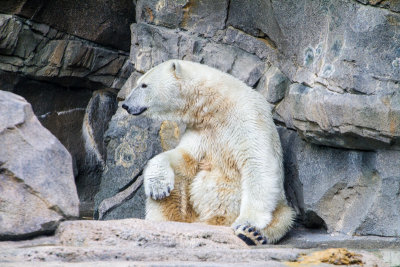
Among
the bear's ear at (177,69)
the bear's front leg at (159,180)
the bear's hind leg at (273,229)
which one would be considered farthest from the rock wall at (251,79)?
the bear's front leg at (159,180)

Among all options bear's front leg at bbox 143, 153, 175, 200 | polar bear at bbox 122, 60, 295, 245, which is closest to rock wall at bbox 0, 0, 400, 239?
polar bear at bbox 122, 60, 295, 245

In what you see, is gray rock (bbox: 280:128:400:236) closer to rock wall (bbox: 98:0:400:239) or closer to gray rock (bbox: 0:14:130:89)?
rock wall (bbox: 98:0:400:239)

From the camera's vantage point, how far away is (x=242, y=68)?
6664 millimetres

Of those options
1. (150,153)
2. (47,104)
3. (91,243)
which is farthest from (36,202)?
(47,104)

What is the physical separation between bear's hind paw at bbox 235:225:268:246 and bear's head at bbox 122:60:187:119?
4.67 ft

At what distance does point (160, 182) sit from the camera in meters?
5.64

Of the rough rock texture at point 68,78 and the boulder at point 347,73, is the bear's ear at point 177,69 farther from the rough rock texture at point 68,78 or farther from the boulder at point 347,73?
the rough rock texture at point 68,78

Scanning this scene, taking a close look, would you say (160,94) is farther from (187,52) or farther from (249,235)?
(249,235)

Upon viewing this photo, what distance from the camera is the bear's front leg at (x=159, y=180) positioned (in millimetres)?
5641

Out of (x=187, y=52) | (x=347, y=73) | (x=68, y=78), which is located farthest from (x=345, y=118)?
(x=68, y=78)

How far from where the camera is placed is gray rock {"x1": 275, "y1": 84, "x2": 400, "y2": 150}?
505cm

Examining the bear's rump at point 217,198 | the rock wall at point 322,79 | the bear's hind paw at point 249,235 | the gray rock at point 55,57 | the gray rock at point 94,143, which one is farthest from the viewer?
the gray rock at point 94,143

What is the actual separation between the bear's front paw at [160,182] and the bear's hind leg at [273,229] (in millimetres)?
829

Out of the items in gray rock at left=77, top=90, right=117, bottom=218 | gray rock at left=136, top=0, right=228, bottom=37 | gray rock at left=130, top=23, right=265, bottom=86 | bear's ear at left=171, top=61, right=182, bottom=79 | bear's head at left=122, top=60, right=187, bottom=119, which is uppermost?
gray rock at left=136, top=0, right=228, bottom=37
